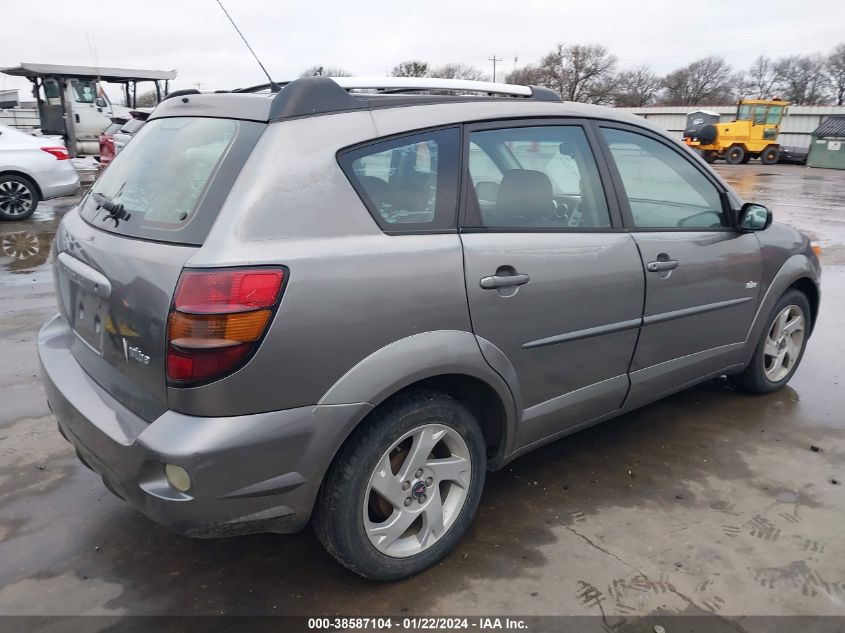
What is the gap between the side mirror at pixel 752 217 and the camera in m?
3.46

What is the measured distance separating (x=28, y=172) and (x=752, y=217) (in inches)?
402

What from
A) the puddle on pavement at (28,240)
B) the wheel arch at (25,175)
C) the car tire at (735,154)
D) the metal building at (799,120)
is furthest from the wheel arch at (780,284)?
the metal building at (799,120)

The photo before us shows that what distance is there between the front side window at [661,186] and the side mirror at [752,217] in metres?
0.09

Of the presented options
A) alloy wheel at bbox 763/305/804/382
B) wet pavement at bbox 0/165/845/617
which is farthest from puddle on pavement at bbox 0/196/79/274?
alloy wheel at bbox 763/305/804/382

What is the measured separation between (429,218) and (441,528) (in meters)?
1.18

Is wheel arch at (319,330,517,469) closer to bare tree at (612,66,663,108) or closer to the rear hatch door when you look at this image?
the rear hatch door

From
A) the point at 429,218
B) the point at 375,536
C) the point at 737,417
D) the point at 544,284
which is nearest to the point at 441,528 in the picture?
the point at 375,536

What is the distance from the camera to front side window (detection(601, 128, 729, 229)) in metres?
3.04

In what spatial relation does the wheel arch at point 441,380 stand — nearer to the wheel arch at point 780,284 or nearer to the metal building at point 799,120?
the wheel arch at point 780,284

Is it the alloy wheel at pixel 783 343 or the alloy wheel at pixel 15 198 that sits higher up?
the alloy wheel at pixel 783 343

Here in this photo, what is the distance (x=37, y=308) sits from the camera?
5633 millimetres

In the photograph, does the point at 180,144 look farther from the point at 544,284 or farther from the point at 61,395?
the point at 544,284

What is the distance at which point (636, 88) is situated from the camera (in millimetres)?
69562

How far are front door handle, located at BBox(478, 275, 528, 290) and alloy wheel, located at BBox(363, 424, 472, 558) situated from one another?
1.78 ft
